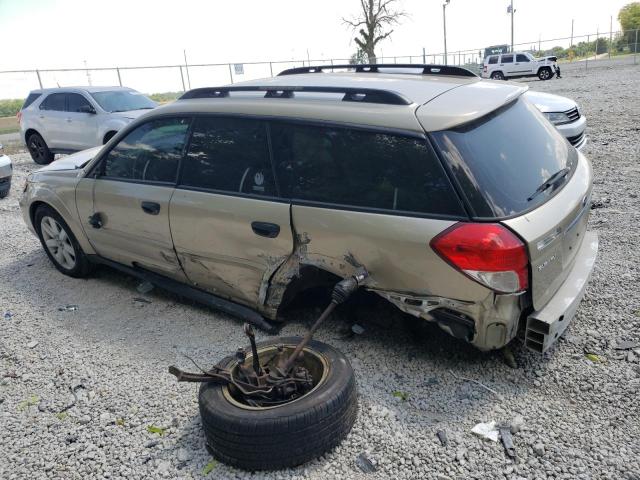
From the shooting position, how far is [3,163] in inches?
345

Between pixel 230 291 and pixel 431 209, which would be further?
pixel 230 291

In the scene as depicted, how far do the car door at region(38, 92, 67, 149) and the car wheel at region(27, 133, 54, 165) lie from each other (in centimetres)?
27

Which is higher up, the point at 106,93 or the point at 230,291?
the point at 106,93

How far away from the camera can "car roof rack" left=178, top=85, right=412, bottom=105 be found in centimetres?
298

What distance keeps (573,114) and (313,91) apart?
6130 mm

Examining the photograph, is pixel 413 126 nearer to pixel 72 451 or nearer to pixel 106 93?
pixel 72 451

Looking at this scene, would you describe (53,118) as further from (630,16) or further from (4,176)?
(630,16)

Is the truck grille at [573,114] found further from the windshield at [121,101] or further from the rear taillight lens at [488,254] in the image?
the windshield at [121,101]

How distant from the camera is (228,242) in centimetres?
345

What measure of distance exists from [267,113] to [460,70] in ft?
4.80

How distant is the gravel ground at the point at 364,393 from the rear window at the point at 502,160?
3.37 feet

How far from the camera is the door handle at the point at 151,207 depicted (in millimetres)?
3813

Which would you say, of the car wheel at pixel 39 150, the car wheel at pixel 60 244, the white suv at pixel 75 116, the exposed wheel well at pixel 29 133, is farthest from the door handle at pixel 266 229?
the exposed wheel well at pixel 29 133

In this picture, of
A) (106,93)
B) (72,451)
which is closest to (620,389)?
(72,451)
